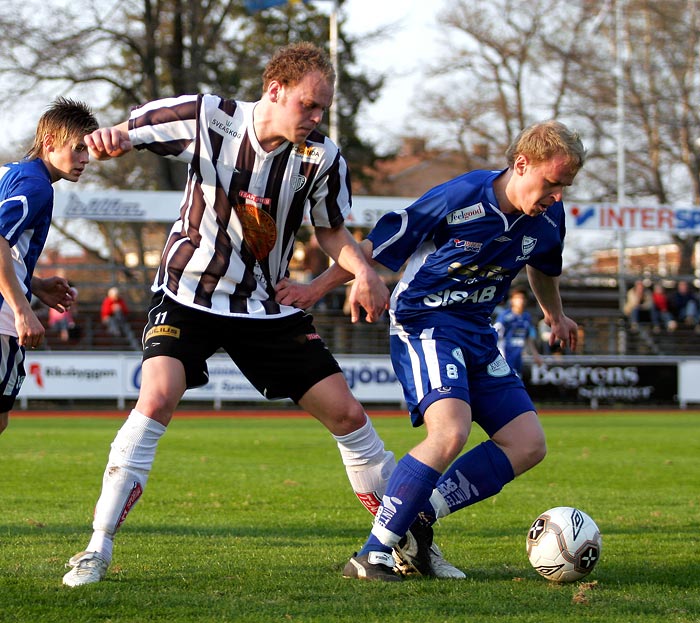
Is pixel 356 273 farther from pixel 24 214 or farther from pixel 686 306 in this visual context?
pixel 686 306

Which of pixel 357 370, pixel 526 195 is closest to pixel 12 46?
pixel 357 370

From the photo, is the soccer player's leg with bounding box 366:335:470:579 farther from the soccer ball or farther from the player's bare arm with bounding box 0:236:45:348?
the player's bare arm with bounding box 0:236:45:348

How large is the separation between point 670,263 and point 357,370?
93.6ft

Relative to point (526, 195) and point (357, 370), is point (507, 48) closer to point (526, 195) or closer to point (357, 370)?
point (357, 370)

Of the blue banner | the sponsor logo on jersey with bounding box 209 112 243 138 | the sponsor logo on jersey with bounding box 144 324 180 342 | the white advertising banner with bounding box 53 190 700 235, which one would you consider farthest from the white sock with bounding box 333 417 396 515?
the blue banner

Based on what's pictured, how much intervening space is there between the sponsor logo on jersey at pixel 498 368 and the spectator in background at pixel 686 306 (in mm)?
25371

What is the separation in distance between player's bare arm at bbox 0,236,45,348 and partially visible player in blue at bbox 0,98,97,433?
13cm

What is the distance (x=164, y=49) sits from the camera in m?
33.2

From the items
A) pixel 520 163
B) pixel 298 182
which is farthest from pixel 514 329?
pixel 298 182

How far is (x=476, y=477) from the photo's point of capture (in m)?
5.18

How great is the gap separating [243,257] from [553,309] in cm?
198

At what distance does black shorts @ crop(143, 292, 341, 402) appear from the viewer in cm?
478

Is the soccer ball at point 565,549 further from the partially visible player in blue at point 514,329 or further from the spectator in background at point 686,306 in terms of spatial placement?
the spectator in background at point 686,306

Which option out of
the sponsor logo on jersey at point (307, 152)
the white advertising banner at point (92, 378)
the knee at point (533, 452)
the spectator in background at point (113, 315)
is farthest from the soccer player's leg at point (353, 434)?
the spectator in background at point (113, 315)
